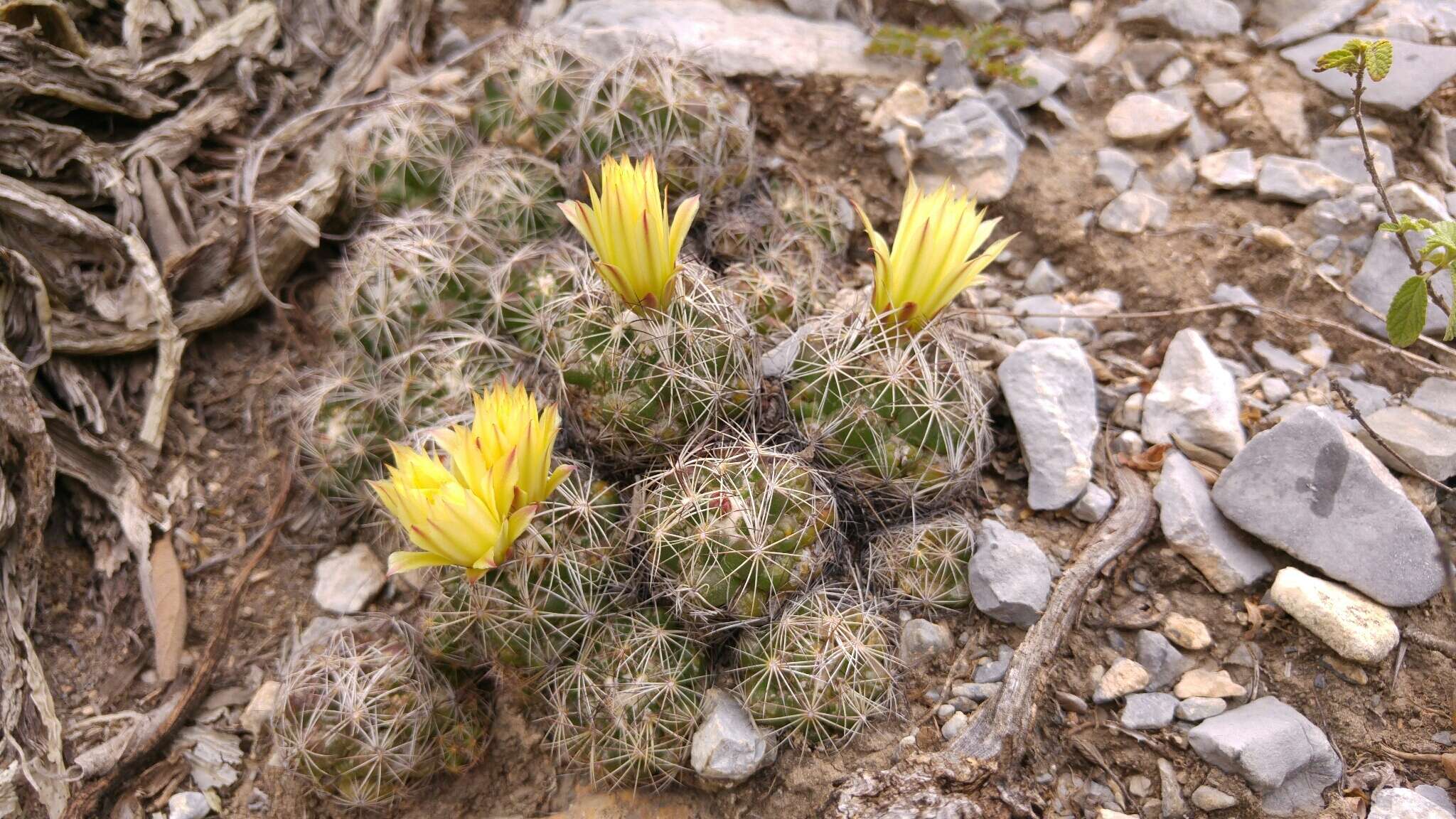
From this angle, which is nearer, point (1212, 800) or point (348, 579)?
point (1212, 800)

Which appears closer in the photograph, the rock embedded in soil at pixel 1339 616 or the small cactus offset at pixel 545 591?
the rock embedded in soil at pixel 1339 616

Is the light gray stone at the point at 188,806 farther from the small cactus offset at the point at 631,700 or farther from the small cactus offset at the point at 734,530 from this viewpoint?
the small cactus offset at the point at 734,530

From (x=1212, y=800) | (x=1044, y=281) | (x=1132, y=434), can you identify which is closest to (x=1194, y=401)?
(x=1132, y=434)

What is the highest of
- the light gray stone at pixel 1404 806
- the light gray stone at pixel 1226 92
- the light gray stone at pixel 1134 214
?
the light gray stone at pixel 1226 92

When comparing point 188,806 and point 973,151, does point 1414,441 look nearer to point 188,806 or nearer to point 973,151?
point 973,151

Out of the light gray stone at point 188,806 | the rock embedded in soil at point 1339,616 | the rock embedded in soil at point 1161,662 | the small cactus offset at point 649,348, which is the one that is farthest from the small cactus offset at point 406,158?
the rock embedded in soil at point 1339,616

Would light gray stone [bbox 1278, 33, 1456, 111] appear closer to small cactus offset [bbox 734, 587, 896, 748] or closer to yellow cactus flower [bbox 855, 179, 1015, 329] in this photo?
yellow cactus flower [bbox 855, 179, 1015, 329]

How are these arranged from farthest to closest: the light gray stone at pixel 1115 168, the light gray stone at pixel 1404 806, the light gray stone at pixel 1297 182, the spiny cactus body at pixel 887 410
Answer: the light gray stone at pixel 1115 168, the light gray stone at pixel 1297 182, the spiny cactus body at pixel 887 410, the light gray stone at pixel 1404 806
